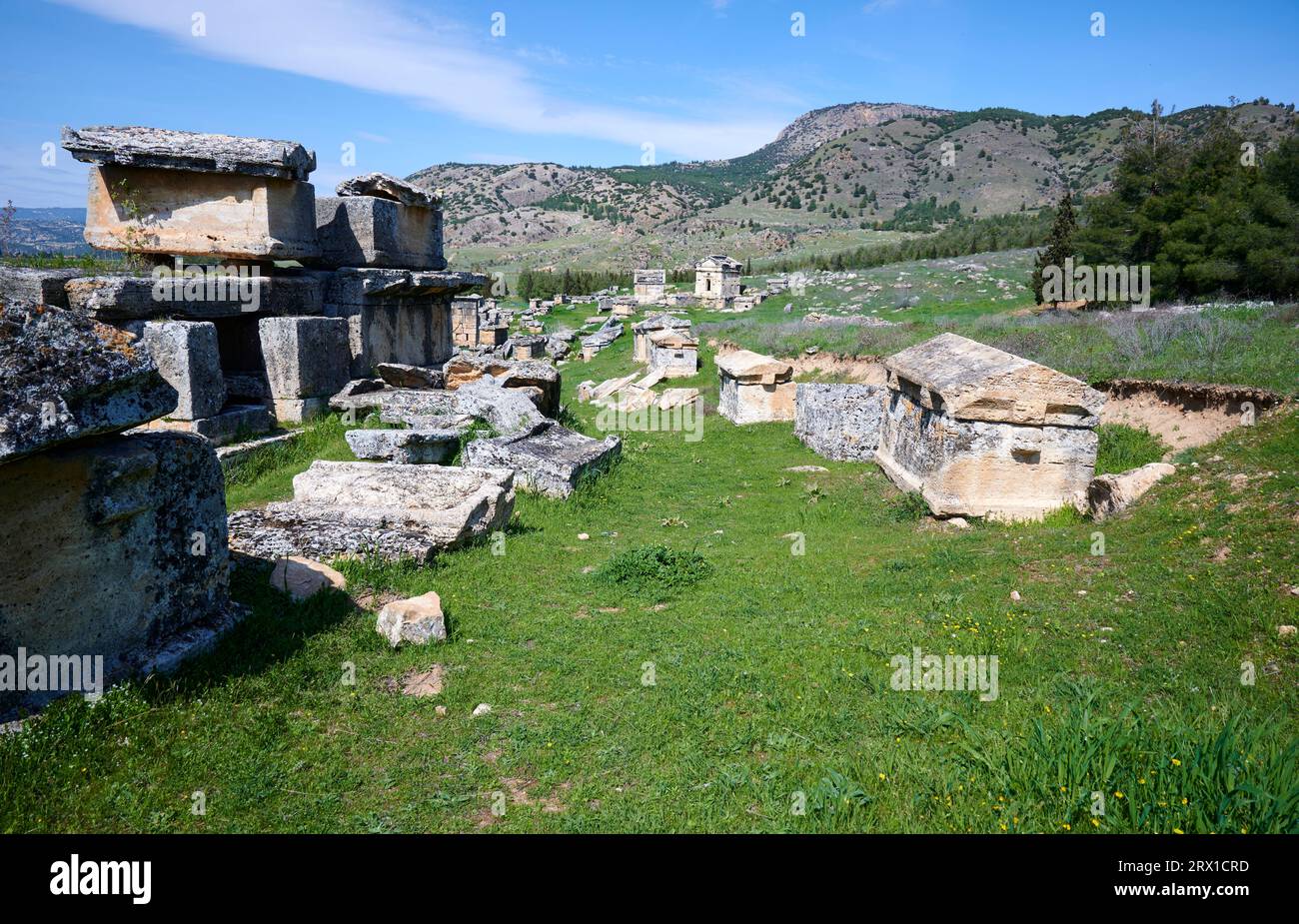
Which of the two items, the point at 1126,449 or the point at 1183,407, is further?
the point at 1183,407

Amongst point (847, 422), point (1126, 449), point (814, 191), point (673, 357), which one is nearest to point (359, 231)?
point (847, 422)

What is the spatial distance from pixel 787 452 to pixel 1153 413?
17.4 feet

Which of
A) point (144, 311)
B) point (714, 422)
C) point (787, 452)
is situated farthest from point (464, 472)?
point (714, 422)

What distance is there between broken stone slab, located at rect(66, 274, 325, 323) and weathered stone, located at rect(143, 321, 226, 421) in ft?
1.44

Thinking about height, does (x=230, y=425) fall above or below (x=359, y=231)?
below

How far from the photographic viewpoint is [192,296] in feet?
31.0

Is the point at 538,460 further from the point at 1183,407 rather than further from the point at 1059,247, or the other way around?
the point at 1059,247

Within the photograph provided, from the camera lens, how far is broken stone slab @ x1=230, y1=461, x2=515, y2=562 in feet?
21.4

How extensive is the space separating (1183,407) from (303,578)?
441 inches

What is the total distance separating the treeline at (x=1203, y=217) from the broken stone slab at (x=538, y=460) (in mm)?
20885

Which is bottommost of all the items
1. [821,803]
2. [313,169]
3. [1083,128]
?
[821,803]

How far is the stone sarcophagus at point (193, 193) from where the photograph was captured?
9711 mm

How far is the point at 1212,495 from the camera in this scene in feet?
21.8
